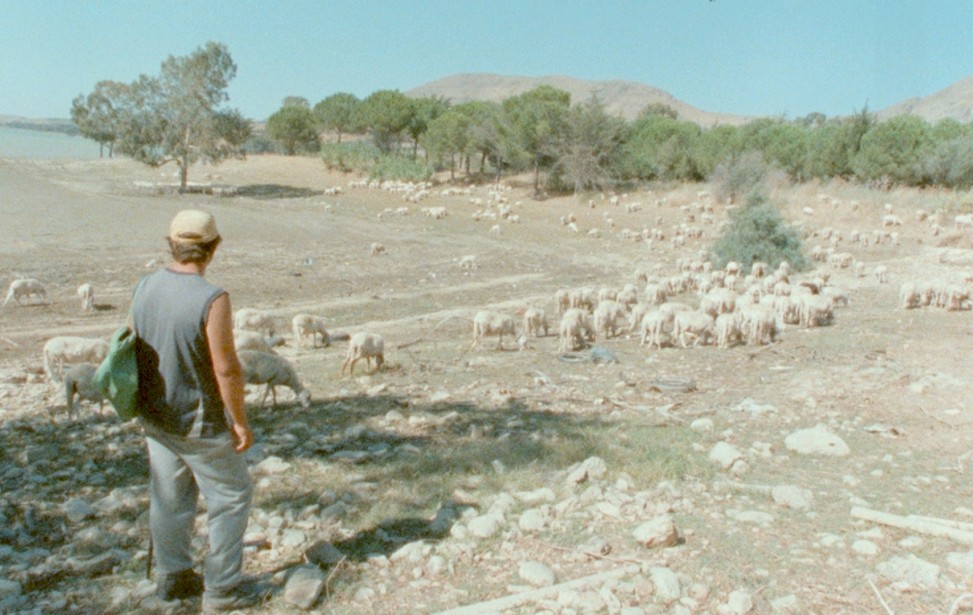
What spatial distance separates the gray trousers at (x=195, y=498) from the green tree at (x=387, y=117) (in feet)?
180

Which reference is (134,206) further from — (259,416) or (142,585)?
(142,585)

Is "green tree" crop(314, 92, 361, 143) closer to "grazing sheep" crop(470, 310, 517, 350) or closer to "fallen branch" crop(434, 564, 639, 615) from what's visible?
"grazing sheep" crop(470, 310, 517, 350)

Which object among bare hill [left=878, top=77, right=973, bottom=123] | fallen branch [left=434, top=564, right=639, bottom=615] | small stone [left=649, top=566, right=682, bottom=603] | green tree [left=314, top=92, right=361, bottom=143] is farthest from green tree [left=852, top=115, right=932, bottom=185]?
bare hill [left=878, top=77, right=973, bottom=123]

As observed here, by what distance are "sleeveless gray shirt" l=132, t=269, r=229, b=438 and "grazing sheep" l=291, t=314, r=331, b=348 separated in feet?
27.3

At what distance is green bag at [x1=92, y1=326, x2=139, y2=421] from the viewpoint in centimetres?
378

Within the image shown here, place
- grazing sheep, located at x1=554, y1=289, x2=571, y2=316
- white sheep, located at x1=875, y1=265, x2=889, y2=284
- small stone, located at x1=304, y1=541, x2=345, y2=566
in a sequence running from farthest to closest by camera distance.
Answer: white sheep, located at x1=875, y1=265, x2=889, y2=284
grazing sheep, located at x1=554, y1=289, x2=571, y2=316
small stone, located at x1=304, y1=541, x2=345, y2=566

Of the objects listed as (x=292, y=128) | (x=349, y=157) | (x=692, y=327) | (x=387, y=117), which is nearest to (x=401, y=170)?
(x=349, y=157)

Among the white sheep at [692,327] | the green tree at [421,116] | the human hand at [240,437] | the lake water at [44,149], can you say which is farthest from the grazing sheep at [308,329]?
the lake water at [44,149]

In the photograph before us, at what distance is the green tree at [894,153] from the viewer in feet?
112

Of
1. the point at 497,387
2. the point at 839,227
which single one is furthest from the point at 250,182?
the point at 497,387

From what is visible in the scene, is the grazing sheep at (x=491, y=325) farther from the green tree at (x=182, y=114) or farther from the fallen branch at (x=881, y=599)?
the green tree at (x=182, y=114)

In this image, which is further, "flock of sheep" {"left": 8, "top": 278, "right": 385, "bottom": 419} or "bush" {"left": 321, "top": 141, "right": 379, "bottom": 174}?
"bush" {"left": 321, "top": 141, "right": 379, "bottom": 174}

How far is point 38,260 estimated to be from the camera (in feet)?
64.1

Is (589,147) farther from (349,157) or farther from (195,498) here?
(195,498)
